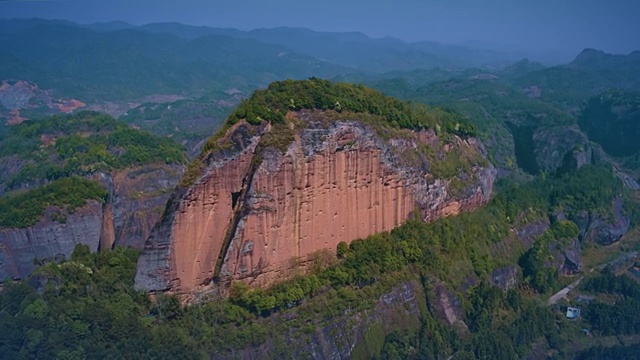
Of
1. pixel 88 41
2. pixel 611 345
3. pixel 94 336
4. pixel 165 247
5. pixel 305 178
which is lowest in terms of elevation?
pixel 611 345

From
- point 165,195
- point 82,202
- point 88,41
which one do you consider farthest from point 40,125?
point 88,41

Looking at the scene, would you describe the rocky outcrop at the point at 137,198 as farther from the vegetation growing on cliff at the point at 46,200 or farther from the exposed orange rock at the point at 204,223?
the exposed orange rock at the point at 204,223

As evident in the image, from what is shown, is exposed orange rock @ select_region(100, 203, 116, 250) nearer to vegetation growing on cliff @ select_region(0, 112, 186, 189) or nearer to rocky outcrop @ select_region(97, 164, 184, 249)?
rocky outcrop @ select_region(97, 164, 184, 249)

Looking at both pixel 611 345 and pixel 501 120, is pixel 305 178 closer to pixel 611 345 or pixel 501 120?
pixel 611 345

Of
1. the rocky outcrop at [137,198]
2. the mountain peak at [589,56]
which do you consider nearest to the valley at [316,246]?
the rocky outcrop at [137,198]

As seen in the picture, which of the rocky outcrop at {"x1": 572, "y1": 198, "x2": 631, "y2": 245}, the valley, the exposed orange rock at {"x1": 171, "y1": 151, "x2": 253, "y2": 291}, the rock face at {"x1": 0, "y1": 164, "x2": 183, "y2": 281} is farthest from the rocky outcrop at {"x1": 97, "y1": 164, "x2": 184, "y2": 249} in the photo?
the rocky outcrop at {"x1": 572, "y1": 198, "x2": 631, "y2": 245}

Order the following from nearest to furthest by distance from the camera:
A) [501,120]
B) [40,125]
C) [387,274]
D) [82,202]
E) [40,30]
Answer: [387,274]
[82,202]
[40,125]
[501,120]
[40,30]
